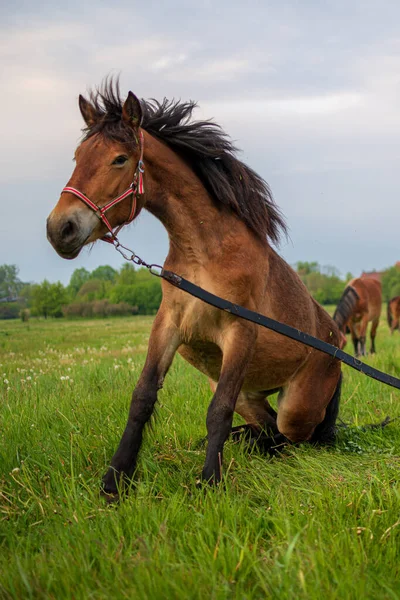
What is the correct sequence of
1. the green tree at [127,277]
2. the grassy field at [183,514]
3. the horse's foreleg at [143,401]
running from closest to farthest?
1. the grassy field at [183,514]
2. the horse's foreleg at [143,401]
3. the green tree at [127,277]

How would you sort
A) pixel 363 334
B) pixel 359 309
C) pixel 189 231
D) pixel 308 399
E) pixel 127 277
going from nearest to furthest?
pixel 189 231 → pixel 308 399 → pixel 363 334 → pixel 359 309 → pixel 127 277

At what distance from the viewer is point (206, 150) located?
13.2 ft

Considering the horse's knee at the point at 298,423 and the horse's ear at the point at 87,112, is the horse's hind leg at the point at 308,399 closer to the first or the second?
the horse's knee at the point at 298,423

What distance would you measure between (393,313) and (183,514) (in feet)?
68.4

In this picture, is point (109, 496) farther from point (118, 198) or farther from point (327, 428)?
point (327, 428)

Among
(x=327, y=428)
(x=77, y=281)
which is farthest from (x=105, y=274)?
(x=327, y=428)

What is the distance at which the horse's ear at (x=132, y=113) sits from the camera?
11.8ft

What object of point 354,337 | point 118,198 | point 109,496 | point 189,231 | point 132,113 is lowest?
point 109,496

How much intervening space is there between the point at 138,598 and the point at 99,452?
85.6 inches

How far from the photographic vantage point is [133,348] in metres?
12.0

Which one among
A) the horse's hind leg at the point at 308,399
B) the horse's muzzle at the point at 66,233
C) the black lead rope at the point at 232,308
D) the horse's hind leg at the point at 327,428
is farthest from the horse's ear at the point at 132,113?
the horse's hind leg at the point at 327,428

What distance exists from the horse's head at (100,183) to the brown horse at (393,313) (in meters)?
20.1

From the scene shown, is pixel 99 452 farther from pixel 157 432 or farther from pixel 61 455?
pixel 157 432

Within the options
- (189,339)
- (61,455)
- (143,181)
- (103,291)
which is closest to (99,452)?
(61,455)
